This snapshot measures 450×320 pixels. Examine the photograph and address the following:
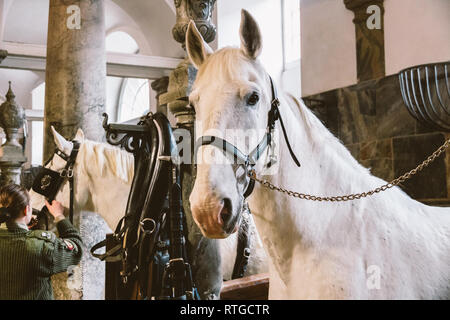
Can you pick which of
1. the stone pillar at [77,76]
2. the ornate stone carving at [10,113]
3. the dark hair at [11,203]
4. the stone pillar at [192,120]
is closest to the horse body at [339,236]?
the stone pillar at [192,120]

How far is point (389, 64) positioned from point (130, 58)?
21.6 ft

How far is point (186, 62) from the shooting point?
3.07 meters

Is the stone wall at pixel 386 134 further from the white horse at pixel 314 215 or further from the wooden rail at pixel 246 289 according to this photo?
the white horse at pixel 314 215

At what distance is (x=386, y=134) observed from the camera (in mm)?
6625

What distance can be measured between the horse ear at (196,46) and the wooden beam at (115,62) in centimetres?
874

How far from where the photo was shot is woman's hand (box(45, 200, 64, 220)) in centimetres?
266

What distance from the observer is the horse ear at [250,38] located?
175 cm

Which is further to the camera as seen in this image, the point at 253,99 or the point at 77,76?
the point at 77,76

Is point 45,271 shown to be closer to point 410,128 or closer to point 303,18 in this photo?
point 410,128

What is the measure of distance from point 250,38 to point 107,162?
1.54 metres

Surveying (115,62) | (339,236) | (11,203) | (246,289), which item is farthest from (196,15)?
(115,62)

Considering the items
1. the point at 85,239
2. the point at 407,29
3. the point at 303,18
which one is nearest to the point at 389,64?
the point at 407,29

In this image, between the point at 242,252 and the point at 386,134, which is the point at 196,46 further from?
the point at 386,134
